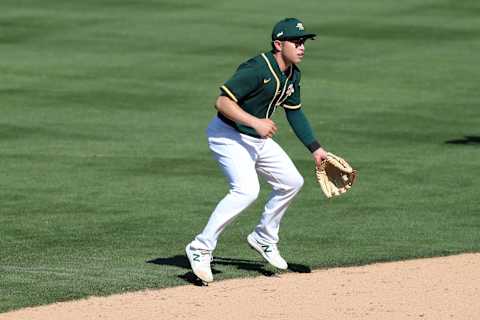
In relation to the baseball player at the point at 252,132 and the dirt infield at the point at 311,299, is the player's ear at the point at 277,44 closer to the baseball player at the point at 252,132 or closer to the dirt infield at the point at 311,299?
the baseball player at the point at 252,132

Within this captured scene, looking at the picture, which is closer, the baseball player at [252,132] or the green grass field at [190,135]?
the baseball player at [252,132]

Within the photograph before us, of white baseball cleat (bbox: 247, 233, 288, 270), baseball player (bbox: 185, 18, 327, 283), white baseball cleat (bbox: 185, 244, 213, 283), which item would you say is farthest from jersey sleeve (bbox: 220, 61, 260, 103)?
white baseball cleat (bbox: 247, 233, 288, 270)

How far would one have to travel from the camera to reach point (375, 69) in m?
26.4

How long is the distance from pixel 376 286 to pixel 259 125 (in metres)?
1.67

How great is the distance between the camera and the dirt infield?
9.74 meters

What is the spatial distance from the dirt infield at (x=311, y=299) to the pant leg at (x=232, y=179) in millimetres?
466

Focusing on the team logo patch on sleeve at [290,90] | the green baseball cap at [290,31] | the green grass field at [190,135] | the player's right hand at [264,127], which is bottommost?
the green grass field at [190,135]

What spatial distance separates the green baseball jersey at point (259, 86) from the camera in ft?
34.6

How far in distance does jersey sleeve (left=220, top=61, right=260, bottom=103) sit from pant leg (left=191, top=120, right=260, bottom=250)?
0.44m

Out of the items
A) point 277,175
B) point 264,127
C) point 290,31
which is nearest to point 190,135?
point 277,175

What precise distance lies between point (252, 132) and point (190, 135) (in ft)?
29.6

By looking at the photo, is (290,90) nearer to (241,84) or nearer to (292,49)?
(292,49)

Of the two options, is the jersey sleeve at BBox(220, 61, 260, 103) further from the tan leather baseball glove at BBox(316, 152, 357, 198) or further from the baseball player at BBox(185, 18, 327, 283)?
the tan leather baseball glove at BBox(316, 152, 357, 198)

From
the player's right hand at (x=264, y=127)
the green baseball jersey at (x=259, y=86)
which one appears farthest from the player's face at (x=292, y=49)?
the player's right hand at (x=264, y=127)
